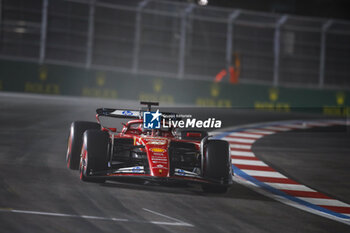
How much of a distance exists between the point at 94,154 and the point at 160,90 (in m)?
18.1

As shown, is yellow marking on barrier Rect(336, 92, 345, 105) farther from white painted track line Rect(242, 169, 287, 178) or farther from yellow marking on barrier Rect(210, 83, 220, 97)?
white painted track line Rect(242, 169, 287, 178)

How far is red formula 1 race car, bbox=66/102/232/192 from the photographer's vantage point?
7629 mm

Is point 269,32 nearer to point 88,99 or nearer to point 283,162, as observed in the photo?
point 88,99

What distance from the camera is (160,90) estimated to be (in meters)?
25.8

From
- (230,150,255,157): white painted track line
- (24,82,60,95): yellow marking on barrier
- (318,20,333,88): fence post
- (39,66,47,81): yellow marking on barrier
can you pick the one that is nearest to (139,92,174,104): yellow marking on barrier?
(24,82,60,95): yellow marking on barrier

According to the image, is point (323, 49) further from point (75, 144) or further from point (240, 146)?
point (75, 144)

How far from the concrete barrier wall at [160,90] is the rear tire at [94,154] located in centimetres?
1652

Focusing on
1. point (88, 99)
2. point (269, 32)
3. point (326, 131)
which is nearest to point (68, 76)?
point (88, 99)

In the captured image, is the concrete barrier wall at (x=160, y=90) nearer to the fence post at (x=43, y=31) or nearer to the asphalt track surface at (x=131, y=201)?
the fence post at (x=43, y=31)

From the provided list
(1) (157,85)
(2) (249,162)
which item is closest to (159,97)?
(1) (157,85)

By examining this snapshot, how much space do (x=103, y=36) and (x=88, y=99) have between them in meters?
2.78

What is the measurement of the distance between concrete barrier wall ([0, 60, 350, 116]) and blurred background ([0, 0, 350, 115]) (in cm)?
4

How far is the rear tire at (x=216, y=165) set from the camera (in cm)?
787

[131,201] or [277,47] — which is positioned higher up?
[277,47]
